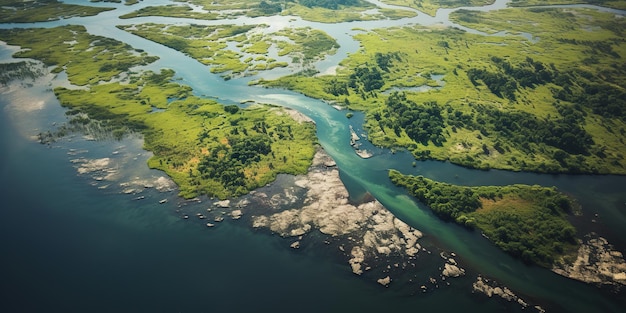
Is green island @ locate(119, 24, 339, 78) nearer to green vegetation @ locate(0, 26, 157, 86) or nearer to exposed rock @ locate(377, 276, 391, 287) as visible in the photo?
green vegetation @ locate(0, 26, 157, 86)

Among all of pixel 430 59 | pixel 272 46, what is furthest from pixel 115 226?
pixel 430 59

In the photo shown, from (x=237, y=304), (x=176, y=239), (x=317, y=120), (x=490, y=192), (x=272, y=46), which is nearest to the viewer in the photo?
(x=237, y=304)

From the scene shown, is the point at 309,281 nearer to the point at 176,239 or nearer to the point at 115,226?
the point at 176,239

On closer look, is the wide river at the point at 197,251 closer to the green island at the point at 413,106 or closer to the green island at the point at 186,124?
the green island at the point at 413,106

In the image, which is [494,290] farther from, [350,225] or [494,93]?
[494,93]

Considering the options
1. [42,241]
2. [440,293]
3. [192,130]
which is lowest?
[440,293]

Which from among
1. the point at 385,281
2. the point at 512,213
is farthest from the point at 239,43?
the point at 385,281
